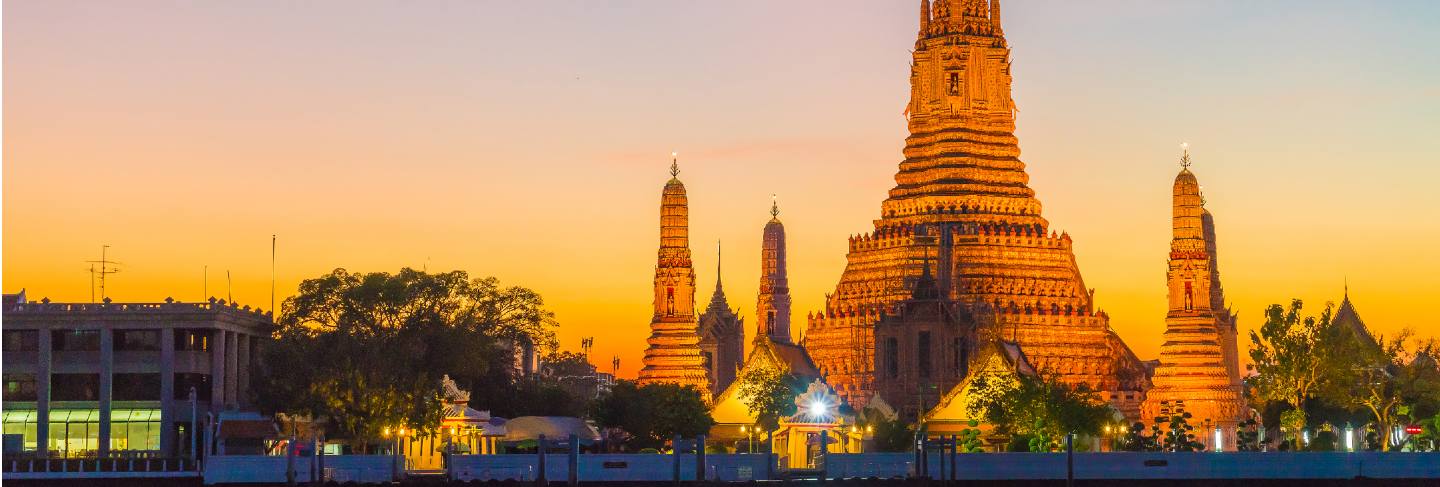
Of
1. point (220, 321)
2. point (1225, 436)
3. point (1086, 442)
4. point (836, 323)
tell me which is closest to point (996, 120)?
point (836, 323)

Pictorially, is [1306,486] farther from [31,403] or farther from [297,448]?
[31,403]

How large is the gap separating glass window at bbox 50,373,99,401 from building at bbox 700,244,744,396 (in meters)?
77.8

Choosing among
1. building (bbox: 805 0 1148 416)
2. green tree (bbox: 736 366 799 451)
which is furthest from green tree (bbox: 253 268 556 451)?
building (bbox: 805 0 1148 416)

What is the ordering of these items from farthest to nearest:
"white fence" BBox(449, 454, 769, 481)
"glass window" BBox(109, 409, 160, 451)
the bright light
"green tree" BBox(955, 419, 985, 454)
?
1. the bright light
2. "glass window" BBox(109, 409, 160, 451)
3. "green tree" BBox(955, 419, 985, 454)
4. "white fence" BBox(449, 454, 769, 481)

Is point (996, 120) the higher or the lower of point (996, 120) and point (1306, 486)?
the higher

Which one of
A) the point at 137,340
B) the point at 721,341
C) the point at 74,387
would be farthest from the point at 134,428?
the point at 721,341

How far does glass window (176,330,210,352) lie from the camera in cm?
10900

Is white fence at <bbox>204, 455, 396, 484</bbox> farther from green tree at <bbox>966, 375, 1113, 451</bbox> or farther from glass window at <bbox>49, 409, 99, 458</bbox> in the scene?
green tree at <bbox>966, 375, 1113, 451</bbox>

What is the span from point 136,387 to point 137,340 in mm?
2203

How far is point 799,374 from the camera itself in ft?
474

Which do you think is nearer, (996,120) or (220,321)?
(220,321)

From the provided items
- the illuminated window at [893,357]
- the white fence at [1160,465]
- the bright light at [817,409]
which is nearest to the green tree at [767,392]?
the illuminated window at [893,357]

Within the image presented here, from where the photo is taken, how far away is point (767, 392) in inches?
5344

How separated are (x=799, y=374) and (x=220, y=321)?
45816 millimetres
